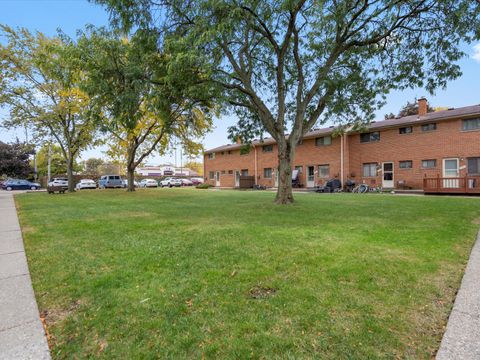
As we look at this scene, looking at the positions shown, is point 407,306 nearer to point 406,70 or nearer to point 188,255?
point 188,255

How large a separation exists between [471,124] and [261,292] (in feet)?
73.4

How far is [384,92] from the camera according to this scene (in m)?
12.4

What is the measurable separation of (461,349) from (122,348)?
9.03 feet

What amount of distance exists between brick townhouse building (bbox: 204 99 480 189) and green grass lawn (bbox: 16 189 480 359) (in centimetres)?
1054

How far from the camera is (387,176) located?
22.8 m

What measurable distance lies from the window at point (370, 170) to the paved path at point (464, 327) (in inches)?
846

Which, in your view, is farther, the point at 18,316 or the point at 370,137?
the point at 370,137

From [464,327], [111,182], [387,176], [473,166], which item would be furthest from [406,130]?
[111,182]

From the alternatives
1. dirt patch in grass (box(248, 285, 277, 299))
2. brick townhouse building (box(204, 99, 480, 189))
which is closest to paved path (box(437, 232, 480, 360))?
dirt patch in grass (box(248, 285, 277, 299))

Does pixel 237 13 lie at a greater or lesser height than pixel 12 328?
greater

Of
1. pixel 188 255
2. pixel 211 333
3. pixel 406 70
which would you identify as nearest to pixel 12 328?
pixel 211 333

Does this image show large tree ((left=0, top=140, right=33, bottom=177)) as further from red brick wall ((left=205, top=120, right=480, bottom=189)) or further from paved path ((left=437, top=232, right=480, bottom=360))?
paved path ((left=437, top=232, right=480, bottom=360))

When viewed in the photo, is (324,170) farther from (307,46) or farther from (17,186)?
(17,186)

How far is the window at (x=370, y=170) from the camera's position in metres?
23.5
